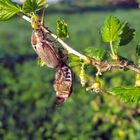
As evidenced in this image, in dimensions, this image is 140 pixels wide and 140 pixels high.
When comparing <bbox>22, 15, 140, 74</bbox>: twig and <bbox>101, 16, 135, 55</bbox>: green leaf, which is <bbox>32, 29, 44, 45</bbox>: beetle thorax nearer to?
<bbox>22, 15, 140, 74</bbox>: twig

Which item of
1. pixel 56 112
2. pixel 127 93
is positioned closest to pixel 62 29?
pixel 127 93

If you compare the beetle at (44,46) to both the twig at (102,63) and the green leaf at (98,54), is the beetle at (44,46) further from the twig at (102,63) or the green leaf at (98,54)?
the green leaf at (98,54)

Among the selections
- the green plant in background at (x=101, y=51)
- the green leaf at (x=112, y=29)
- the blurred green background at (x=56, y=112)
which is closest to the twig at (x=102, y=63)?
the green plant in background at (x=101, y=51)

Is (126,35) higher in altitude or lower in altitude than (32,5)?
lower

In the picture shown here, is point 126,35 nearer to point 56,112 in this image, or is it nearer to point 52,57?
point 52,57

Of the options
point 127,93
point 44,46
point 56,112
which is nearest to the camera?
point 44,46

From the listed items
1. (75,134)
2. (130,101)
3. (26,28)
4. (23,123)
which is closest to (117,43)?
(130,101)

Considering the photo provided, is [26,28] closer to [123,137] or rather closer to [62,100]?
[123,137]

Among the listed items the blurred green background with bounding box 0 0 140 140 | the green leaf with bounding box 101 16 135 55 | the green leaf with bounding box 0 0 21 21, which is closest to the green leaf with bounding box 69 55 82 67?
the green leaf with bounding box 101 16 135 55
